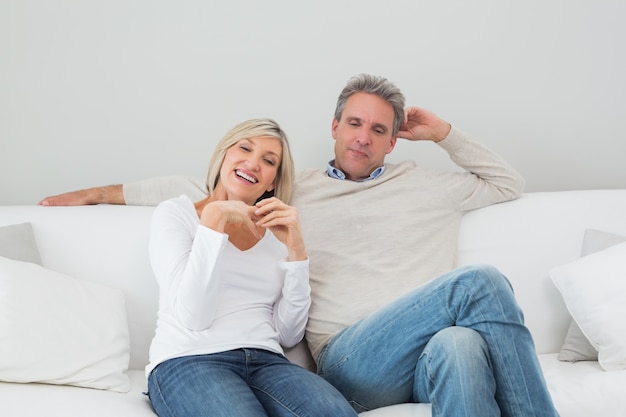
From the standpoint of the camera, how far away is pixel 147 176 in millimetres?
2734

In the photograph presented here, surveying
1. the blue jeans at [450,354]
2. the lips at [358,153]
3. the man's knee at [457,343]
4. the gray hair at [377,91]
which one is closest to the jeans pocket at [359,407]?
the blue jeans at [450,354]

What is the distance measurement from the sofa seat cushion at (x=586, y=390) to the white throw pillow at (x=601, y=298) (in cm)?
7

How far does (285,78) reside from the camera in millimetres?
2801

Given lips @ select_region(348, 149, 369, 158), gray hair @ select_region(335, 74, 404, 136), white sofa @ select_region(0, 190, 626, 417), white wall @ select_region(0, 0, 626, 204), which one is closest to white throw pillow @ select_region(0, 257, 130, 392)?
white sofa @ select_region(0, 190, 626, 417)

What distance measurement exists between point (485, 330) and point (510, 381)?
126mm

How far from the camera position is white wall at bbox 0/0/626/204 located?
2660 mm

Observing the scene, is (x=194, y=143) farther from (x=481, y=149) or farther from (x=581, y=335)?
(x=581, y=335)

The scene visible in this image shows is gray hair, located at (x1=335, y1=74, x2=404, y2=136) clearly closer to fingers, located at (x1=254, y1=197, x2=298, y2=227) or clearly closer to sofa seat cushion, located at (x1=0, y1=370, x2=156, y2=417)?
fingers, located at (x1=254, y1=197, x2=298, y2=227)

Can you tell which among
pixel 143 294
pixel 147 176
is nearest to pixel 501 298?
pixel 143 294

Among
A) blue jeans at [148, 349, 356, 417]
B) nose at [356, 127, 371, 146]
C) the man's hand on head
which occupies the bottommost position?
blue jeans at [148, 349, 356, 417]

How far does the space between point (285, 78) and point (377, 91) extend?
462 mm

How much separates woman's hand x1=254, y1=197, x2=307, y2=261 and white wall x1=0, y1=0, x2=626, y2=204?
80 cm

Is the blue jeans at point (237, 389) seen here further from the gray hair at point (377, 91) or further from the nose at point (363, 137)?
the gray hair at point (377, 91)

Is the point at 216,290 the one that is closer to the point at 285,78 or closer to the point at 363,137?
the point at 363,137
